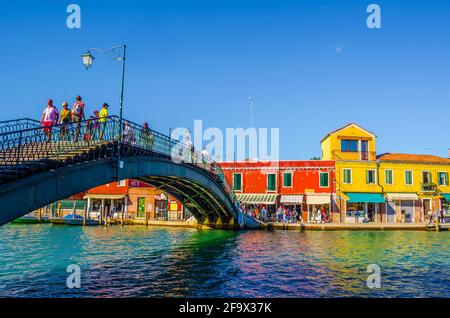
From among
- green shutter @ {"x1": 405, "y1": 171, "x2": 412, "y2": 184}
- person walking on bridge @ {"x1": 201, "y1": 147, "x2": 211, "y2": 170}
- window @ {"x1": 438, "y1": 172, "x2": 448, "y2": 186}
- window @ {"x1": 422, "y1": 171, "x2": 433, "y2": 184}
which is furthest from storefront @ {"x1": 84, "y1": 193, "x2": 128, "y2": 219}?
window @ {"x1": 438, "y1": 172, "x2": 448, "y2": 186}

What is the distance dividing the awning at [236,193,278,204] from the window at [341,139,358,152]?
8.81m

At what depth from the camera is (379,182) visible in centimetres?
4009

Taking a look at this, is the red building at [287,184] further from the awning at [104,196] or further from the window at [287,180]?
the awning at [104,196]

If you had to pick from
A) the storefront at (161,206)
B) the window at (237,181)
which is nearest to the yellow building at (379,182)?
the window at (237,181)

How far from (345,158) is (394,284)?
92.6ft

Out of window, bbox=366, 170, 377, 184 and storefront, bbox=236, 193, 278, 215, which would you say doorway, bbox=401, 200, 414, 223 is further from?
storefront, bbox=236, 193, 278, 215

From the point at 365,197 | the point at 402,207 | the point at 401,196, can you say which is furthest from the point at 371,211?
the point at 401,196

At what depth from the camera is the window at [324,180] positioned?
40031mm

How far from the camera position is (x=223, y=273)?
51.1 feet

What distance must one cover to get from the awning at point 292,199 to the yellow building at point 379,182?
12.0 feet

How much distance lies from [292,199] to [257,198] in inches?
143
